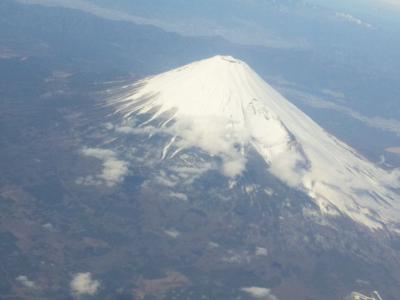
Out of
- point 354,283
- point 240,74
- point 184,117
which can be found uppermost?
point 240,74

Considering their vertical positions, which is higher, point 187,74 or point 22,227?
point 187,74

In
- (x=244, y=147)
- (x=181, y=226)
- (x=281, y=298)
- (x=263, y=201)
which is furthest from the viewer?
(x=244, y=147)

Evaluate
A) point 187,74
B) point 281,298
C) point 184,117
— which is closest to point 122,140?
point 184,117

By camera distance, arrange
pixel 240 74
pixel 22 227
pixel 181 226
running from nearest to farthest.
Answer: pixel 22 227, pixel 181 226, pixel 240 74

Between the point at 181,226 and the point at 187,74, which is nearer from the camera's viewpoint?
the point at 181,226

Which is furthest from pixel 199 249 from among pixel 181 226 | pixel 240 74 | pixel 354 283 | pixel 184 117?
pixel 240 74

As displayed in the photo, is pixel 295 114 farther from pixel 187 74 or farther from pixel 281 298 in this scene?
pixel 281 298
